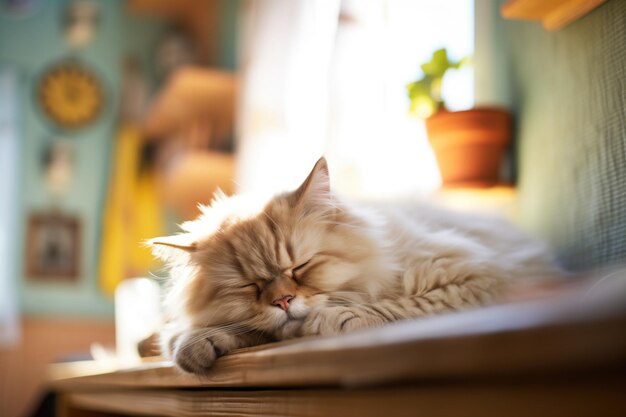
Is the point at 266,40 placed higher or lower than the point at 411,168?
higher

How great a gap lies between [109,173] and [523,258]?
3.80m

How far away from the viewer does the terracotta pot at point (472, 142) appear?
67.6 inches

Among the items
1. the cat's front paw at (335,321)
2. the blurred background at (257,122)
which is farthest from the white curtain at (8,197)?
the cat's front paw at (335,321)

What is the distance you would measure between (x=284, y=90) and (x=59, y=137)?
2.50m

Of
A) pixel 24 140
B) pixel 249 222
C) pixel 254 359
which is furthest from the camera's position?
pixel 24 140

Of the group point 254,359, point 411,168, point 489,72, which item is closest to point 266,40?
point 411,168

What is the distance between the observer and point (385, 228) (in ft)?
4.32

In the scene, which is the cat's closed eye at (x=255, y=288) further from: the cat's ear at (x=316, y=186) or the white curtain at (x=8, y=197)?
the white curtain at (x=8, y=197)

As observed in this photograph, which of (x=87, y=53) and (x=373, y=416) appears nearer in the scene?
(x=373, y=416)

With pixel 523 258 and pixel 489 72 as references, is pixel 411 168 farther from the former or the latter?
pixel 523 258

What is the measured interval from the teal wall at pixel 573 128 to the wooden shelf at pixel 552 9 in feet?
0.08

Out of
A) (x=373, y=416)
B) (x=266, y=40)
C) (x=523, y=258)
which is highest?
(x=266, y=40)

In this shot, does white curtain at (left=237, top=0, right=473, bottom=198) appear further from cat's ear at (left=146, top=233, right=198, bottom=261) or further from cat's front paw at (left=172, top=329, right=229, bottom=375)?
cat's front paw at (left=172, top=329, right=229, bottom=375)

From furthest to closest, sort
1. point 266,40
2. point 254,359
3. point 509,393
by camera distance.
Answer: point 266,40 → point 254,359 → point 509,393
